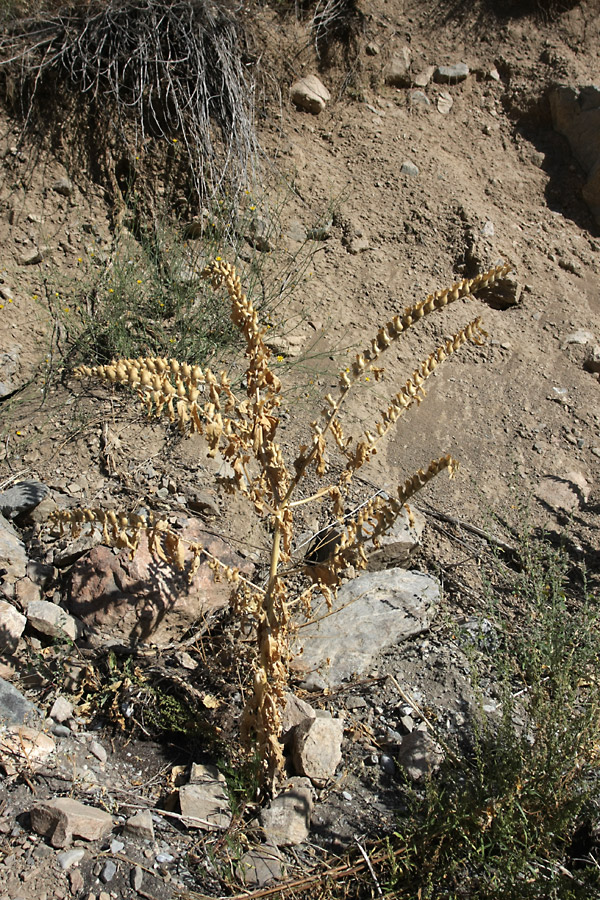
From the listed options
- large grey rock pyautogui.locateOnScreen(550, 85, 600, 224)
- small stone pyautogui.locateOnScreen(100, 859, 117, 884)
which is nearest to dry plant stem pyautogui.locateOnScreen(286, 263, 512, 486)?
small stone pyautogui.locateOnScreen(100, 859, 117, 884)

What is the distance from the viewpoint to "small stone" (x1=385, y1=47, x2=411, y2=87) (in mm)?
6121

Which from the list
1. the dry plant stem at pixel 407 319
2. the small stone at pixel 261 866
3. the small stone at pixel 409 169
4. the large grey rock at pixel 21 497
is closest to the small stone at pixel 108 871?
the small stone at pixel 261 866

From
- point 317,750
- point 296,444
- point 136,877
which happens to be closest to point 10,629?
point 136,877

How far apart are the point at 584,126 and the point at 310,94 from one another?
247 centimetres

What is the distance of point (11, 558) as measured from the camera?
2.99 metres

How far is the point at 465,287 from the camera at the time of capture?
7.27 feet

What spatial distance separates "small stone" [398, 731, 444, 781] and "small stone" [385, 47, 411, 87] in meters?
5.65

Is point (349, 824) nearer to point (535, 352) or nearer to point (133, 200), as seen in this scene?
point (535, 352)

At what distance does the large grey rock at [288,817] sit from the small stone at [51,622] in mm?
1082

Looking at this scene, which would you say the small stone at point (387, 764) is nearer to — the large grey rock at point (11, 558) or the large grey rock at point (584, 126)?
the large grey rock at point (11, 558)

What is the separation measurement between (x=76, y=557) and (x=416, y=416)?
96.0 inches

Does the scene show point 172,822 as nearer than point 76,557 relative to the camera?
Yes

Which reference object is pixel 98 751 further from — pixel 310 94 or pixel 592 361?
pixel 310 94

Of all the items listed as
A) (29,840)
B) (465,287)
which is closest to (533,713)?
(465,287)
